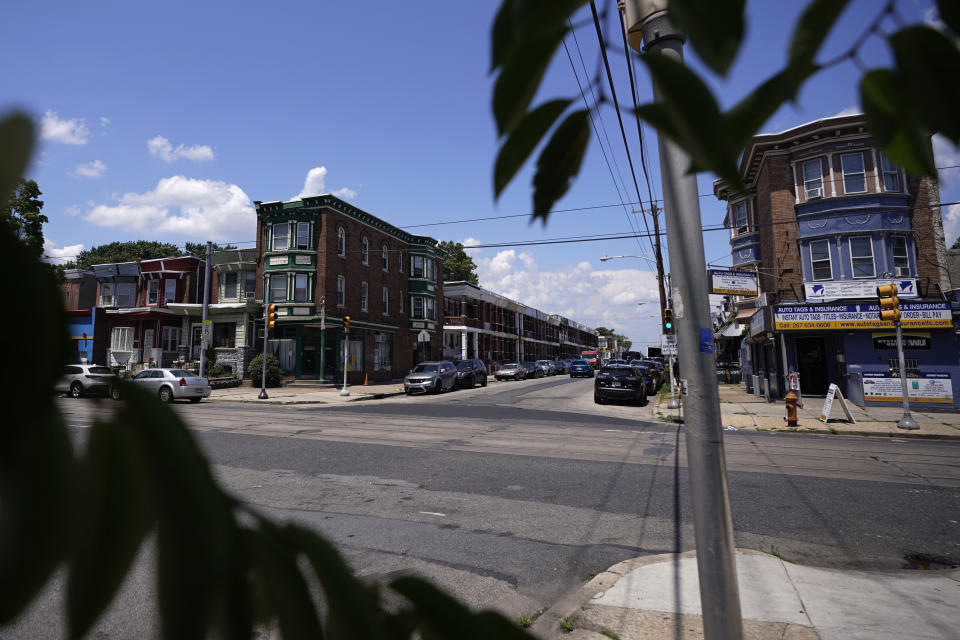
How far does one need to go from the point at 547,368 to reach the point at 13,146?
181 ft

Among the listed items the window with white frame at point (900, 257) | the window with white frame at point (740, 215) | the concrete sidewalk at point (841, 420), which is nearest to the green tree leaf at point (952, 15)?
the concrete sidewalk at point (841, 420)

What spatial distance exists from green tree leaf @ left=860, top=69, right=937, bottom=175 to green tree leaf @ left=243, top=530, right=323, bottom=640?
840 mm

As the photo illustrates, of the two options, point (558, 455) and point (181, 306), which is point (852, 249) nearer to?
point (558, 455)

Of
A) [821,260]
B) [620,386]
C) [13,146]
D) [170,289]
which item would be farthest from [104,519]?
[170,289]

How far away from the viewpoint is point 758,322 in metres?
22.9

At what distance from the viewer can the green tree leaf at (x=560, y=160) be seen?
760mm

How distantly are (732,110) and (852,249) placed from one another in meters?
25.9

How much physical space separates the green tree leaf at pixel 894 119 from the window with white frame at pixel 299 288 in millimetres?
32261

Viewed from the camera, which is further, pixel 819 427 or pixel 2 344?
pixel 819 427

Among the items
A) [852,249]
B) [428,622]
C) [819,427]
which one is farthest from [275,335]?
[428,622]

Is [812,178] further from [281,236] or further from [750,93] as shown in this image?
[281,236]

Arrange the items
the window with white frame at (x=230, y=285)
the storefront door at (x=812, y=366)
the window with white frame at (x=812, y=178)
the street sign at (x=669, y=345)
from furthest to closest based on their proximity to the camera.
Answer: the window with white frame at (x=230, y=285) → the storefront door at (x=812, y=366) → the window with white frame at (x=812, y=178) → the street sign at (x=669, y=345)

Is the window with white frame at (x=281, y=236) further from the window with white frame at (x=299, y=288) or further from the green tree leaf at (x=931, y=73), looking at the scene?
the green tree leaf at (x=931, y=73)

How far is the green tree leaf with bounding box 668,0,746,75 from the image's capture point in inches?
18.7
